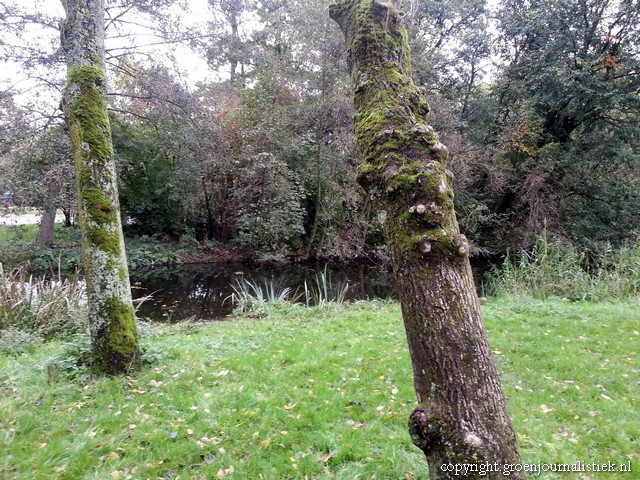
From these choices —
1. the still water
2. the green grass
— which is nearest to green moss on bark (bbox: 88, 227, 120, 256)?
the green grass

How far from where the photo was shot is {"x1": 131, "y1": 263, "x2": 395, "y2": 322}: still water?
30.2 feet

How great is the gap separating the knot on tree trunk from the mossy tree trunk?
10.4 ft

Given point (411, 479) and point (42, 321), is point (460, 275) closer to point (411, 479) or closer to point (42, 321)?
point (411, 479)

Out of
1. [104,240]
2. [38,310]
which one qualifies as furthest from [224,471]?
[38,310]

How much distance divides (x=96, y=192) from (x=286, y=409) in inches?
106

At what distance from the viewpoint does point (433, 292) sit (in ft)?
6.15

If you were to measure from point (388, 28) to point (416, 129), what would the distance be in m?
0.79

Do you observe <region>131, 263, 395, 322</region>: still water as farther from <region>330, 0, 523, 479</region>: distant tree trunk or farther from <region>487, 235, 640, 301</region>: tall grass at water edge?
<region>330, 0, 523, 479</region>: distant tree trunk

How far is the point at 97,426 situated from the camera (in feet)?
10.0

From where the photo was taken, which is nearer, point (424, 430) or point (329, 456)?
point (424, 430)

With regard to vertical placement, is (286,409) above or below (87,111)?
below

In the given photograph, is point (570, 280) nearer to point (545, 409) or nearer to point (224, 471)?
point (545, 409)

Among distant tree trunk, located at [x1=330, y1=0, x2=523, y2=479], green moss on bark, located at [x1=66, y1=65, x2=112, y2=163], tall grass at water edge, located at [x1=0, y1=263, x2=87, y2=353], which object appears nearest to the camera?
distant tree trunk, located at [x1=330, y1=0, x2=523, y2=479]

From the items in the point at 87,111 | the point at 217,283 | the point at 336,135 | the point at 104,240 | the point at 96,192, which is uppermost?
the point at 336,135
